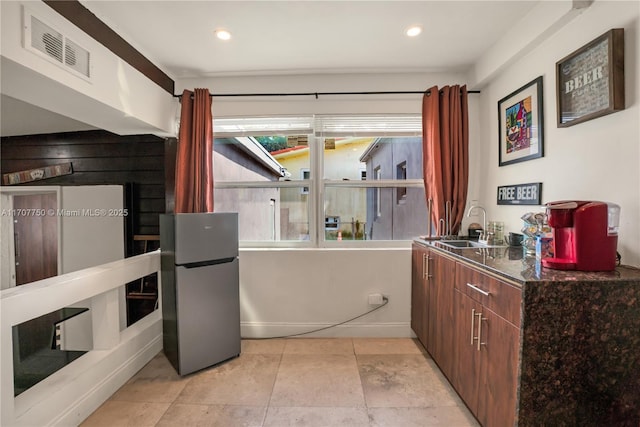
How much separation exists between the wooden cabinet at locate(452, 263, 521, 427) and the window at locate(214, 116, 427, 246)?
4.15ft

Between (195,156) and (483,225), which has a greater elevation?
(195,156)

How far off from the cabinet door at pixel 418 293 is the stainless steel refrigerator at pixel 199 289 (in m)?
1.57

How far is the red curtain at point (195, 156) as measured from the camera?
2693mm

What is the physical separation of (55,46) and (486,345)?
9.38ft

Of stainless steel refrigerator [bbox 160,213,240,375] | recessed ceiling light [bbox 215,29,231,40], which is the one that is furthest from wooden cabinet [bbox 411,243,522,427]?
recessed ceiling light [bbox 215,29,231,40]

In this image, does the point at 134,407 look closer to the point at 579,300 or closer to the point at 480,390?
the point at 480,390

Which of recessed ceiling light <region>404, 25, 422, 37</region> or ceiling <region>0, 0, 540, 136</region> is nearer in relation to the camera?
ceiling <region>0, 0, 540, 136</region>

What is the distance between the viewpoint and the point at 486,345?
5.00 ft

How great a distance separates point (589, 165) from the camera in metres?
1.67

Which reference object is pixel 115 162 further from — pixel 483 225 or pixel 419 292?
pixel 483 225

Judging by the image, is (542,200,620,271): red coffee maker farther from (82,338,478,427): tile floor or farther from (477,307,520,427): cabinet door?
(82,338,478,427): tile floor

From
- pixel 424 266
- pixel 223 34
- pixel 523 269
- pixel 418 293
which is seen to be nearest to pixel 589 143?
pixel 523 269

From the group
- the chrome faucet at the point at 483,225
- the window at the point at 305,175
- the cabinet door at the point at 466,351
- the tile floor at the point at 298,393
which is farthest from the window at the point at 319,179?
the cabinet door at the point at 466,351

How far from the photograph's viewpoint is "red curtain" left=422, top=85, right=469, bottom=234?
8.81 feet
